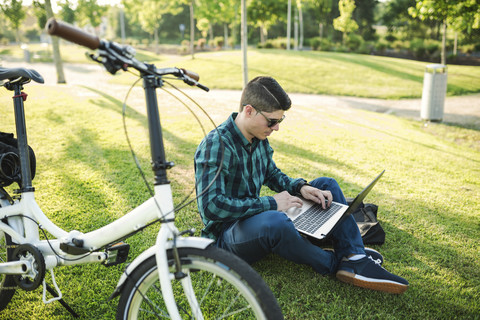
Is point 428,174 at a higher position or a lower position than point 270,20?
lower

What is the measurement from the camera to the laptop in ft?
7.72

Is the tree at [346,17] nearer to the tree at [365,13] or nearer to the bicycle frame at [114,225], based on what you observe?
the tree at [365,13]

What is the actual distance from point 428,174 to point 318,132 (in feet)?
8.06

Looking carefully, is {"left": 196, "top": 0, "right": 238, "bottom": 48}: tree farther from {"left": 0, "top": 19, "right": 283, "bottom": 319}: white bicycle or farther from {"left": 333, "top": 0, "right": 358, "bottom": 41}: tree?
{"left": 0, "top": 19, "right": 283, "bottom": 319}: white bicycle

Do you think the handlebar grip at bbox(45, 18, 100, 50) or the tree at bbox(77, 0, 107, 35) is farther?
the tree at bbox(77, 0, 107, 35)

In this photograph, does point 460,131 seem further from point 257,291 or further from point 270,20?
point 270,20

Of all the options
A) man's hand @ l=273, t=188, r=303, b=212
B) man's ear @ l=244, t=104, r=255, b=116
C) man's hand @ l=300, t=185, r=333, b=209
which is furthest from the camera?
man's hand @ l=300, t=185, r=333, b=209

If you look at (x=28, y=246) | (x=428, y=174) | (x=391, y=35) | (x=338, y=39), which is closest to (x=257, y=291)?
(x=28, y=246)

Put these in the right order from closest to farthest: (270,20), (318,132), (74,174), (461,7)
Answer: (74,174) → (318,132) → (461,7) → (270,20)

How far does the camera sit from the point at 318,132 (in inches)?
277

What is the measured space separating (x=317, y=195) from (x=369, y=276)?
71 cm

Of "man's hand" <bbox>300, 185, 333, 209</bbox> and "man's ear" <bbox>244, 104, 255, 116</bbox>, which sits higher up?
"man's ear" <bbox>244, 104, 255, 116</bbox>

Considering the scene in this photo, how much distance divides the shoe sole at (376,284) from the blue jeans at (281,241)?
0.44ft

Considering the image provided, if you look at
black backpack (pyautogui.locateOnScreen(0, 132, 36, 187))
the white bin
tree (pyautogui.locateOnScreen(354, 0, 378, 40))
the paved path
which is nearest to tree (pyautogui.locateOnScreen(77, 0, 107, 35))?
the paved path
